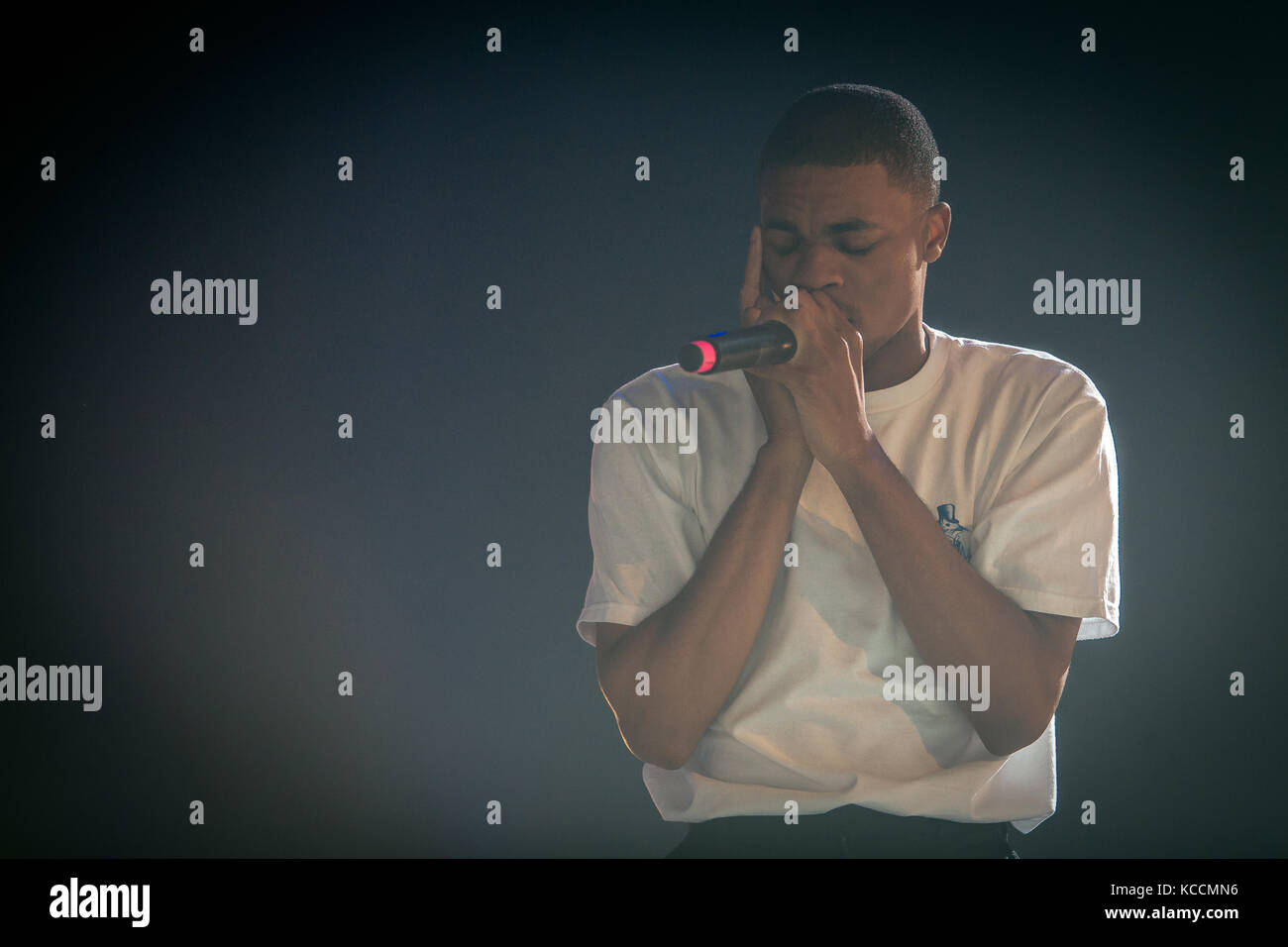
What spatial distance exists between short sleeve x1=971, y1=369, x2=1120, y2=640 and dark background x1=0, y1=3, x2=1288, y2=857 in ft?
3.29

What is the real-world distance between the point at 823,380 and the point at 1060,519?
1.14ft

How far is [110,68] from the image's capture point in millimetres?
2512

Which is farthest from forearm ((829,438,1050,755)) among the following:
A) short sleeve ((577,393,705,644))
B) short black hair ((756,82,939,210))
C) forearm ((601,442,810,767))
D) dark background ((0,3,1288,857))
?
dark background ((0,3,1288,857))

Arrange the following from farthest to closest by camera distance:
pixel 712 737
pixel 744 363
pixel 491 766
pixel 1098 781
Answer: pixel 491 766 < pixel 1098 781 < pixel 712 737 < pixel 744 363

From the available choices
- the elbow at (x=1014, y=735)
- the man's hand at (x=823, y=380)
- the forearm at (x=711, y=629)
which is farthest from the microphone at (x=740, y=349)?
the elbow at (x=1014, y=735)

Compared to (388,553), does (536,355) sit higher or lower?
higher

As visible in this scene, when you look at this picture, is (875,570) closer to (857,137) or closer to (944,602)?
(944,602)

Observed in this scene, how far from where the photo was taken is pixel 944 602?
4.40ft

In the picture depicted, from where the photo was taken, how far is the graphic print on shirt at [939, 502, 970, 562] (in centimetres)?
147

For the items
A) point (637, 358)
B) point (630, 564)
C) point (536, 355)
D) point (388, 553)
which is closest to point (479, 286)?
point (536, 355)

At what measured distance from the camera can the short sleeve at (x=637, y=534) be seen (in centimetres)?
145

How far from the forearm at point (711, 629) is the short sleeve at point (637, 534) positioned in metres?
0.06

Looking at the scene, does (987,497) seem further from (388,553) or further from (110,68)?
(110,68)
